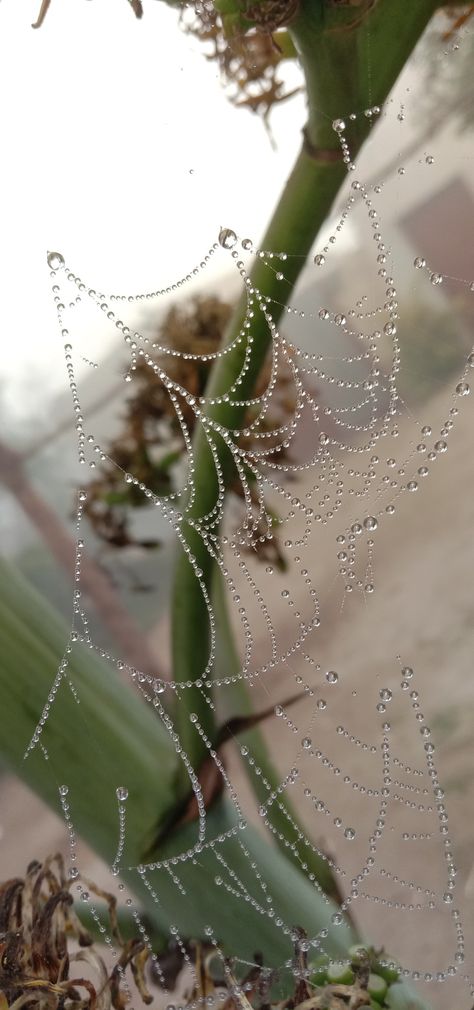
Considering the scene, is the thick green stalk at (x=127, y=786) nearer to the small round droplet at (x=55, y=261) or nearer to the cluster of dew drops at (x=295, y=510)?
the cluster of dew drops at (x=295, y=510)

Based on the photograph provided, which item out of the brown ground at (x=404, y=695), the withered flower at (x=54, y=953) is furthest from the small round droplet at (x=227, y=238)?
the withered flower at (x=54, y=953)

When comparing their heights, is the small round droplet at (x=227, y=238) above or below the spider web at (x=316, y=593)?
above

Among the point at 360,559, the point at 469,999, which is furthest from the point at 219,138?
the point at 469,999

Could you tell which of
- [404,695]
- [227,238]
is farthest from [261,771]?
[227,238]

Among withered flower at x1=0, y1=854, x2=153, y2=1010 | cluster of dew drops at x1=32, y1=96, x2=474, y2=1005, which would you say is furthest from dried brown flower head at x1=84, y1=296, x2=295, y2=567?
withered flower at x1=0, y1=854, x2=153, y2=1010

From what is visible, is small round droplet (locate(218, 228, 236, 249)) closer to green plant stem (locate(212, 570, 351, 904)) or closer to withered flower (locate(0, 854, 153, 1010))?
green plant stem (locate(212, 570, 351, 904))

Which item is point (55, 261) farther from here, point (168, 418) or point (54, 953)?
point (54, 953)
